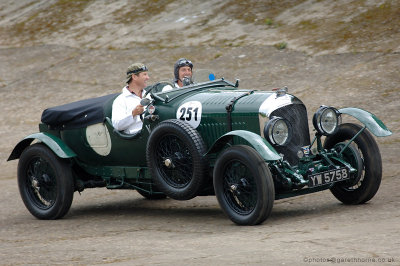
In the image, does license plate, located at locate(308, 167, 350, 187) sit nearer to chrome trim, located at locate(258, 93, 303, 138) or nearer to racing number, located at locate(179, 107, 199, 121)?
chrome trim, located at locate(258, 93, 303, 138)

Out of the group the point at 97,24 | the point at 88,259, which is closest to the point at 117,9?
the point at 97,24

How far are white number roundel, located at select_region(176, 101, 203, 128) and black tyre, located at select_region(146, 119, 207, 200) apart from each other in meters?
0.24

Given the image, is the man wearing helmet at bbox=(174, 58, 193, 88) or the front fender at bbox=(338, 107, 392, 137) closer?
the front fender at bbox=(338, 107, 392, 137)

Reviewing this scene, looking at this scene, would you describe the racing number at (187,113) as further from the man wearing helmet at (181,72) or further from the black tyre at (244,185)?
the man wearing helmet at (181,72)

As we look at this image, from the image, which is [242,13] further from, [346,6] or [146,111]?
[146,111]

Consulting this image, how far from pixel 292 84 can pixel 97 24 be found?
23.6 ft

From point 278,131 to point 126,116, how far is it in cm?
172

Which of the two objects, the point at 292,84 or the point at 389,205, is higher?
the point at 292,84

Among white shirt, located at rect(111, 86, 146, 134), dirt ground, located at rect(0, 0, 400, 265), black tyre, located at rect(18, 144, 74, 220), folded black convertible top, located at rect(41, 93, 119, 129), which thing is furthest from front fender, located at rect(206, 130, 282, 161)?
black tyre, located at rect(18, 144, 74, 220)

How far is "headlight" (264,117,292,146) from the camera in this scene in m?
7.15

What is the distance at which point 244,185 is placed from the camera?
700cm

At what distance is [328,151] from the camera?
7590mm

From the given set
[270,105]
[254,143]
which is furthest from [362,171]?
[254,143]

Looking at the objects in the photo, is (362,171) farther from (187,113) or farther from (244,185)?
(187,113)
